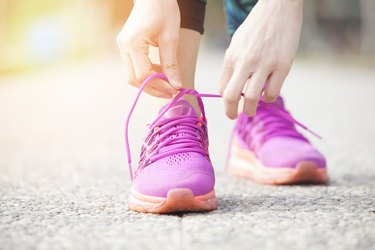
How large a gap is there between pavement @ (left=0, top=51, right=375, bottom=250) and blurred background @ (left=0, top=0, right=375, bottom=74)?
4.44 meters

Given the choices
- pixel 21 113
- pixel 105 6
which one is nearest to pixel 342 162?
pixel 21 113

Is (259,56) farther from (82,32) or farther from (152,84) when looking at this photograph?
(82,32)

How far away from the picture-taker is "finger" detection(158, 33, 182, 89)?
→ 46.6 inches

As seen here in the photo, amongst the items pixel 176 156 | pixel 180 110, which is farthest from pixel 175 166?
pixel 180 110

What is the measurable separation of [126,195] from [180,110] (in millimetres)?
249

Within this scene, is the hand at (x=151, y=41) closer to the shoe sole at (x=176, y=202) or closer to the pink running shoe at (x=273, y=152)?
the shoe sole at (x=176, y=202)

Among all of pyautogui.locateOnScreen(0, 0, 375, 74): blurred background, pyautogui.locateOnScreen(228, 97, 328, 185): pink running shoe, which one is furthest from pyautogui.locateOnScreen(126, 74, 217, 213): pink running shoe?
pyautogui.locateOnScreen(0, 0, 375, 74): blurred background

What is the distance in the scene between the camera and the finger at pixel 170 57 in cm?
118

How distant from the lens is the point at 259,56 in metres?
1.10

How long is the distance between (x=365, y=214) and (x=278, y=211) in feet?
0.51

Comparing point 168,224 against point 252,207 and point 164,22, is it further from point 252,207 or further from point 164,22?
point 164,22

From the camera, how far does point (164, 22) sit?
46.5 inches

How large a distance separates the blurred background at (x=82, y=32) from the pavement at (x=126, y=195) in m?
4.44

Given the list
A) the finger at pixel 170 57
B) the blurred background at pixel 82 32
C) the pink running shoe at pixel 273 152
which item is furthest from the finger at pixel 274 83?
the blurred background at pixel 82 32
